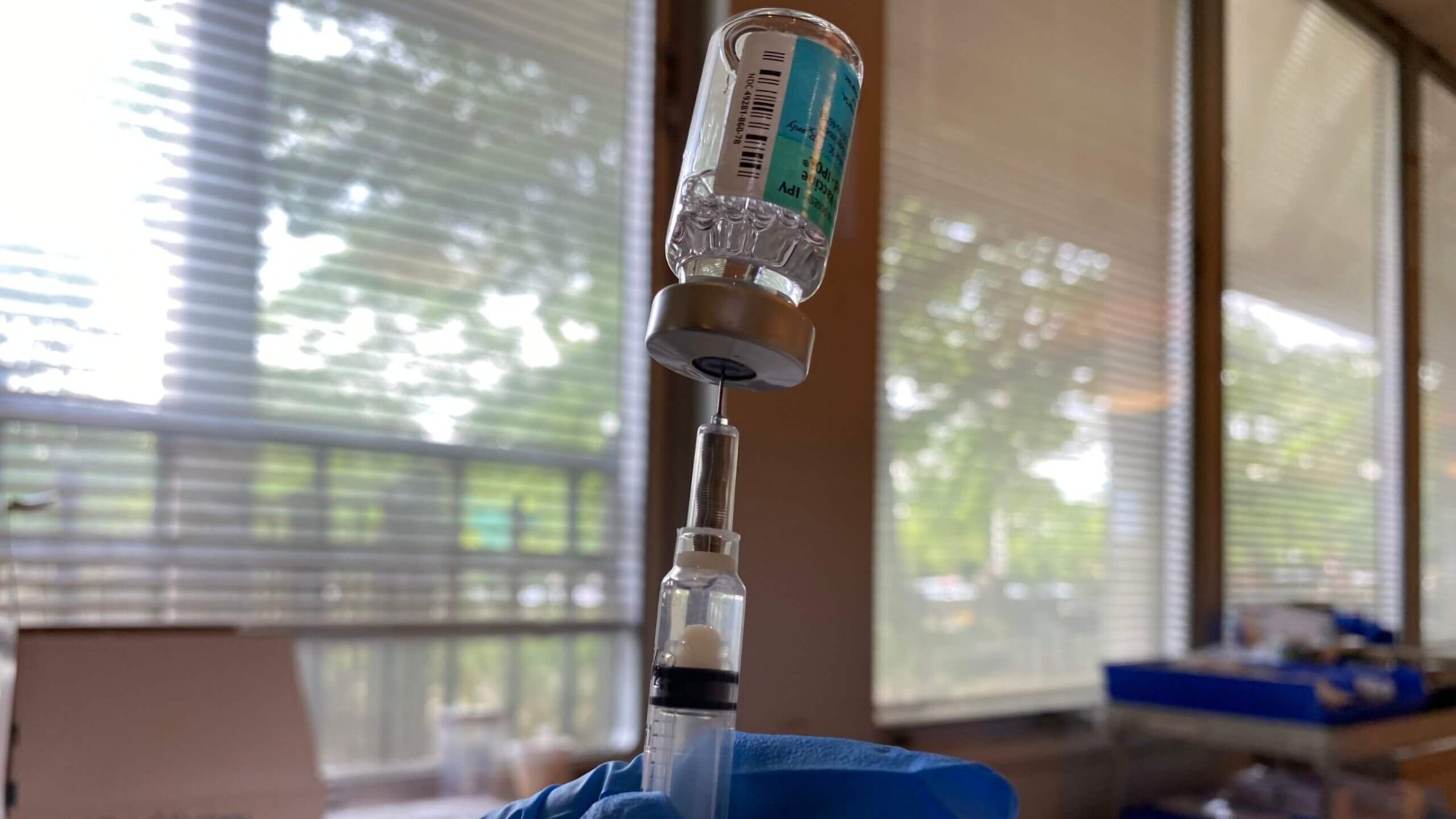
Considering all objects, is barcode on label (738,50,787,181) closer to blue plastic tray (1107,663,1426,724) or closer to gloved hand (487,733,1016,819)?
gloved hand (487,733,1016,819)

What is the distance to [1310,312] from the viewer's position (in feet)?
10.9

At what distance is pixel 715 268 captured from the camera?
0.69 metres

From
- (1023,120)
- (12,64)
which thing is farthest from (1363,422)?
(12,64)

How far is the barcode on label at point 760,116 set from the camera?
0.59 metres

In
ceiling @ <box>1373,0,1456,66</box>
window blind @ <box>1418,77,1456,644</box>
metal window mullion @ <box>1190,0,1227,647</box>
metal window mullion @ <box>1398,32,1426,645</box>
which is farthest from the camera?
window blind @ <box>1418,77,1456,644</box>

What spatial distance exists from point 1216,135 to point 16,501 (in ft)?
9.50

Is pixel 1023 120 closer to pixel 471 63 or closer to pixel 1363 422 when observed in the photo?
pixel 471 63

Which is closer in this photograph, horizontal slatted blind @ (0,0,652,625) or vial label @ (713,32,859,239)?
vial label @ (713,32,859,239)

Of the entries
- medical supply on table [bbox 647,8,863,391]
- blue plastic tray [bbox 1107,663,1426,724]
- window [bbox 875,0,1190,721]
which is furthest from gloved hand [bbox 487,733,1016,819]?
blue plastic tray [bbox 1107,663,1426,724]

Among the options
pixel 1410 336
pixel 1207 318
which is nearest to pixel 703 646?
pixel 1207 318

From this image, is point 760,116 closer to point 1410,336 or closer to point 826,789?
point 826,789

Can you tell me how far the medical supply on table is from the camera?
1.89ft

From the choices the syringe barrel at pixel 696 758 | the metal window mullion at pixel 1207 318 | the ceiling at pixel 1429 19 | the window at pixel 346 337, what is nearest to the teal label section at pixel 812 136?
the syringe barrel at pixel 696 758

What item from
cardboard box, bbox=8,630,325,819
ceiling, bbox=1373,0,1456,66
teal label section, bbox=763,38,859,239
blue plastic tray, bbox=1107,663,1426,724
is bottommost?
blue plastic tray, bbox=1107,663,1426,724
